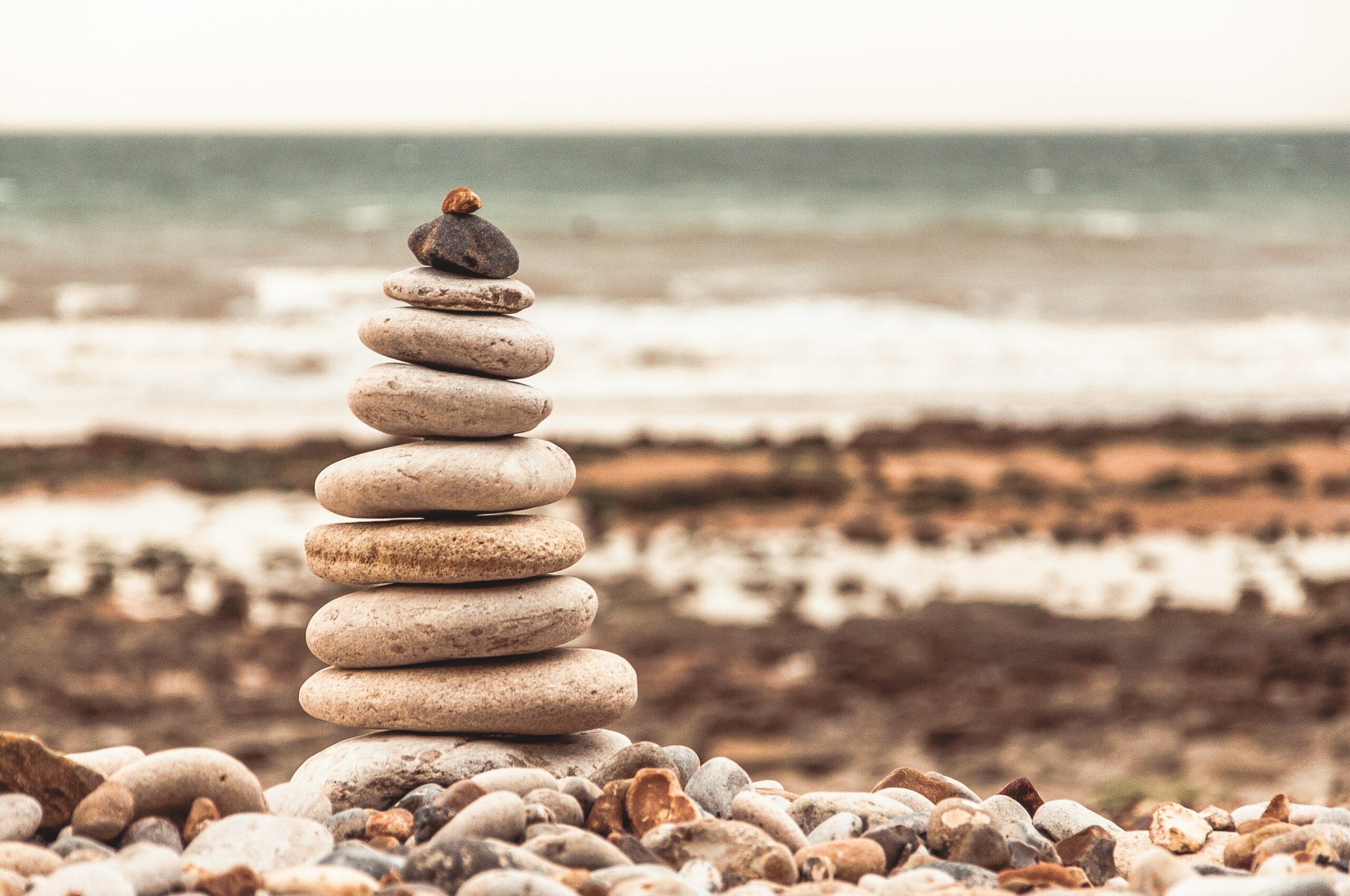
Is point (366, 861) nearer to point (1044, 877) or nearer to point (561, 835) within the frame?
point (561, 835)

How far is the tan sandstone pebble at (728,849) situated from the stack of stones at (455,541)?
0.82 m

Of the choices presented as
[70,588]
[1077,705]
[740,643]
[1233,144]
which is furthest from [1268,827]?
[1233,144]

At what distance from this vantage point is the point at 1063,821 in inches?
145

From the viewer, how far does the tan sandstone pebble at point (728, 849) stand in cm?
304

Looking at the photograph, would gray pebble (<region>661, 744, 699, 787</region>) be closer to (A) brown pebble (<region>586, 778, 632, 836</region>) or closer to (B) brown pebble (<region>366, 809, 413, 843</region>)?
(A) brown pebble (<region>586, 778, 632, 836</region>)

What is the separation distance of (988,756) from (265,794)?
3.89 m

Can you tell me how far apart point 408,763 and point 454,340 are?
4.35ft

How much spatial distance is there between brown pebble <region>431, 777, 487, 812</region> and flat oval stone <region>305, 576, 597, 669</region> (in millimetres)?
583

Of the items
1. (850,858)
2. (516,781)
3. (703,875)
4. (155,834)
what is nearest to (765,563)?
(516,781)

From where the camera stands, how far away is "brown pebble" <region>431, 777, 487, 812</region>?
10.9 ft

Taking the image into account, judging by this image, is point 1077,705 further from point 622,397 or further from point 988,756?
point 622,397

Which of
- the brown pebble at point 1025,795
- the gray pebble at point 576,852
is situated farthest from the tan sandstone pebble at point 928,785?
the gray pebble at point 576,852

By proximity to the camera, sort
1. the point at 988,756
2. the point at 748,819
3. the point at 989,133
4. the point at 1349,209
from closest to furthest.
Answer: the point at 748,819
the point at 988,756
the point at 1349,209
the point at 989,133

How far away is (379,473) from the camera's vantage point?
3938mm
